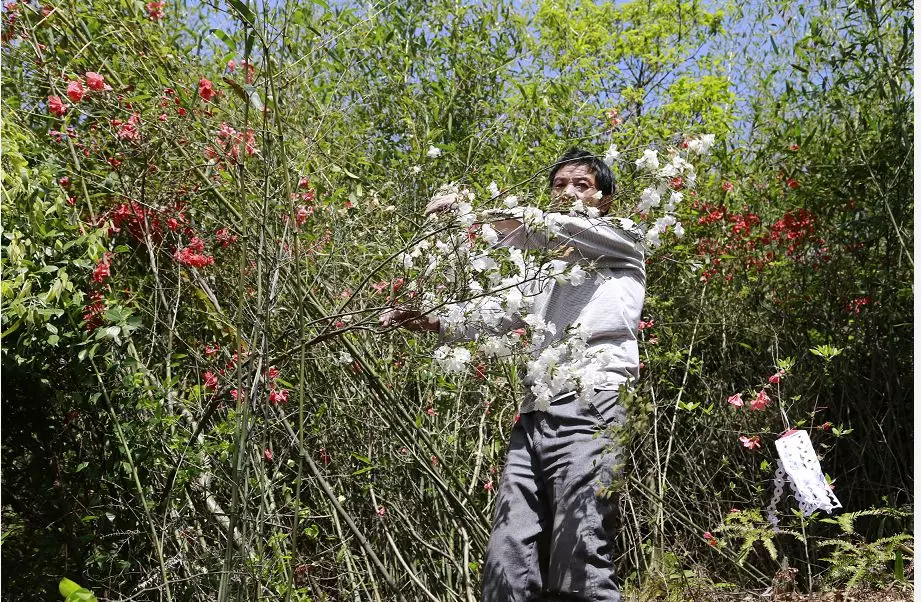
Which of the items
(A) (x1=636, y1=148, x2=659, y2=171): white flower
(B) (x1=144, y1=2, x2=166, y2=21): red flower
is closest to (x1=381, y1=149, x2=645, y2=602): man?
(A) (x1=636, y1=148, x2=659, y2=171): white flower

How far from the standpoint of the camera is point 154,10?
2.85 m

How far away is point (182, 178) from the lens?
2553 mm

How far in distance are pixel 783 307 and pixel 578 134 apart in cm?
126

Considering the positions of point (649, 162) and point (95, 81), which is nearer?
point (649, 162)

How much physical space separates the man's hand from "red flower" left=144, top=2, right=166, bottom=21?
143cm

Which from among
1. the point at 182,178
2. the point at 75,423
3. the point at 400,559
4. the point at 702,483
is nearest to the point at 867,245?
the point at 702,483

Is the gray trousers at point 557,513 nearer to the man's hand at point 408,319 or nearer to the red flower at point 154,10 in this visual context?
the man's hand at point 408,319

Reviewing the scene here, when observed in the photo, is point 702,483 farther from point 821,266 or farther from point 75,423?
point 75,423

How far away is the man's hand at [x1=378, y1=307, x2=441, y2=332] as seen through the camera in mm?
2012

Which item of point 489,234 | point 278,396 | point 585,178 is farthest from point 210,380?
point 585,178

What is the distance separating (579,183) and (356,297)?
0.69 meters

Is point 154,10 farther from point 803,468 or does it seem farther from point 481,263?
point 803,468

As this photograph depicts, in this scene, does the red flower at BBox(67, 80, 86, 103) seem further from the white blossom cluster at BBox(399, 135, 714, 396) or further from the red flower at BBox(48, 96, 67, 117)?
the white blossom cluster at BBox(399, 135, 714, 396)

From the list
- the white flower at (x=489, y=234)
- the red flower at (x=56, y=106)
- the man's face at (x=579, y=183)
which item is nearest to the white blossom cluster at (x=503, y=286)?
the white flower at (x=489, y=234)
